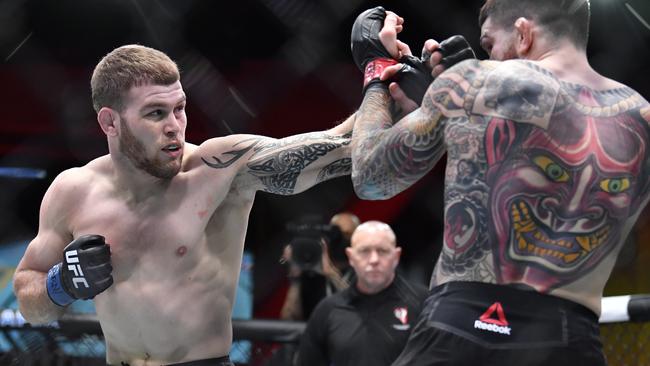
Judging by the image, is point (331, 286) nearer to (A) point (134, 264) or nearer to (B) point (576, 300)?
(A) point (134, 264)

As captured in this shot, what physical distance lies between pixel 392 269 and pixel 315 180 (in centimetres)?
141

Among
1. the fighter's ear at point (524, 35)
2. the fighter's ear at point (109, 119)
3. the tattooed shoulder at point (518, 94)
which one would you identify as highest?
the fighter's ear at point (524, 35)

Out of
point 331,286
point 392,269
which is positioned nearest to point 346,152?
point 392,269

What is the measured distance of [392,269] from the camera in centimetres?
354

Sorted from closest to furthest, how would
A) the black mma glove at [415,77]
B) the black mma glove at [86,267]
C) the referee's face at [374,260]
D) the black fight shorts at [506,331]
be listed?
the black fight shorts at [506,331], the black mma glove at [415,77], the black mma glove at [86,267], the referee's face at [374,260]

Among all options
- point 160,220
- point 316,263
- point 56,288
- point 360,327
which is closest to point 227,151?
point 160,220

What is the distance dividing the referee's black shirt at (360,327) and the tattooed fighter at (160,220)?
119 centimetres

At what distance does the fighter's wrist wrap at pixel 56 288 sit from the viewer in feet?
7.30

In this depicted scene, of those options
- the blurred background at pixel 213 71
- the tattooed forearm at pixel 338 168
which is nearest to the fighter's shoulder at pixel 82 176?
the tattooed forearm at pixel 338 168

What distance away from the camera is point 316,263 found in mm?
3918

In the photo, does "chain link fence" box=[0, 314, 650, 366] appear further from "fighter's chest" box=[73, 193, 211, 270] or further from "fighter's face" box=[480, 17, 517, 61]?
"fighter's face" box=[480, 17, 517, 61]

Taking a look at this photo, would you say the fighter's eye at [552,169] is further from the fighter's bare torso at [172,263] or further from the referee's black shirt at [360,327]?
the referee's black shirt at [360,327]

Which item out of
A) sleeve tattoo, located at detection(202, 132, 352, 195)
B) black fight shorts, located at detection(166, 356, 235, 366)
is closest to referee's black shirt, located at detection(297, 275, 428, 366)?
black fight shorts, located at detection(166, 356, 235, 366)

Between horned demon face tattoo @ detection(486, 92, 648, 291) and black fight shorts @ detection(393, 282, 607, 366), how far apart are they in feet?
0.14
